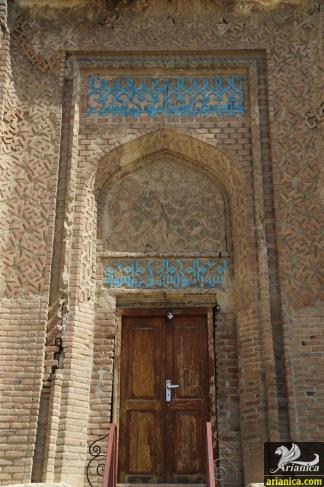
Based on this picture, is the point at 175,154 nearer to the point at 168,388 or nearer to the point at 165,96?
the point at 165,96

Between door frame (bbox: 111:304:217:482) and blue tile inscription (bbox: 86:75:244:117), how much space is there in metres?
2.65

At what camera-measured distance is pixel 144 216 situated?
867 cm

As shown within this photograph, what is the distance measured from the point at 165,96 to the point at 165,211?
1641 millimetres

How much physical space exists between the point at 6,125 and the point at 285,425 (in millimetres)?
5123

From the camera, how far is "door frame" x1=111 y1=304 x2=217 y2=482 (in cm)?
770

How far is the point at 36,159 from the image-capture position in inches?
334

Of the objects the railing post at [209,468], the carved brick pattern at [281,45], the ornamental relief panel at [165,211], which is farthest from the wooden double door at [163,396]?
the carved brick pattern at [281,45]

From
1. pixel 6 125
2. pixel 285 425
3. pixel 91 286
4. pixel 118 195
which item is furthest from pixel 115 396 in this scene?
pixel 6 125

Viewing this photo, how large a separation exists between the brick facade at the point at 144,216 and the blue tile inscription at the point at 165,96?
98 mm

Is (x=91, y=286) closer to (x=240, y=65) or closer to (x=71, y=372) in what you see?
(x=71, y=372)

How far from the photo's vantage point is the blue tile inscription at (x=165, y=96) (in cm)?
888

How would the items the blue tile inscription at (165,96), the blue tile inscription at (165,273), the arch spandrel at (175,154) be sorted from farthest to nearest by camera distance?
1. the blue tile inscription at (165,96)
2. the arch spandrel at (175,154)
3. the blue tile inscription at (165,273)

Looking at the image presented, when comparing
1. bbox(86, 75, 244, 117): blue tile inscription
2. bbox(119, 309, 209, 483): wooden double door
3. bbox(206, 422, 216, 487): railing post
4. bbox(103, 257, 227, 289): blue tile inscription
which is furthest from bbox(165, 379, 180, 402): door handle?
bbox(86, 75, 244, 117): blue tile inscription

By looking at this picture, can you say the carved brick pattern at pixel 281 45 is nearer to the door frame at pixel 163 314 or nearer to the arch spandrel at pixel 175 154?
the arch spandrel at pixel 175 154
